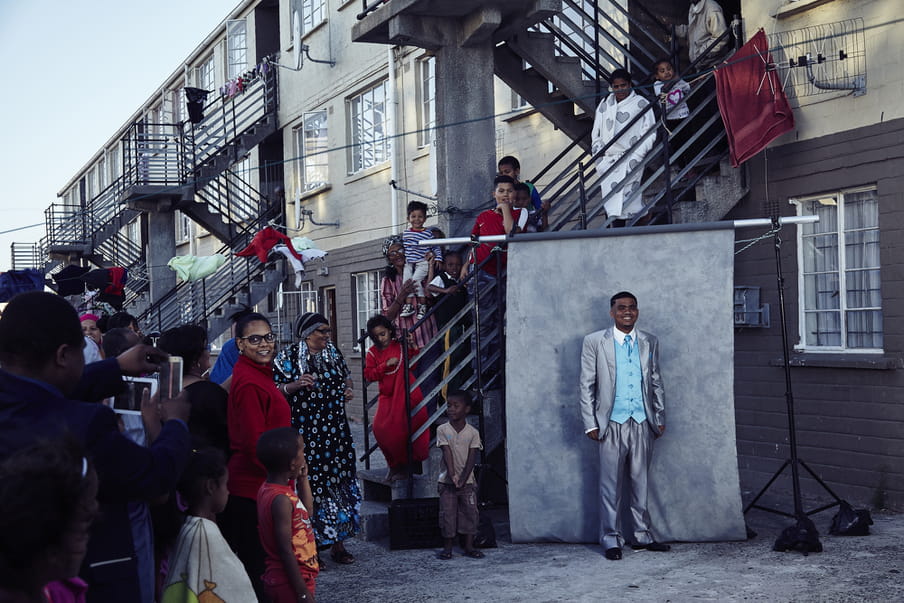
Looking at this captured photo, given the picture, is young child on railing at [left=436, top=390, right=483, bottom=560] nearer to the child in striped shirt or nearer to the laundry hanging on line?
the child in striped shirt

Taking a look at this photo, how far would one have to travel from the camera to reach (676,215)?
9.93 m

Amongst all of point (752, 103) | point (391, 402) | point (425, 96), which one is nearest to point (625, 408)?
point (391, 402)

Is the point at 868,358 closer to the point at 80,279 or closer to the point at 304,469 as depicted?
the point at 304,469

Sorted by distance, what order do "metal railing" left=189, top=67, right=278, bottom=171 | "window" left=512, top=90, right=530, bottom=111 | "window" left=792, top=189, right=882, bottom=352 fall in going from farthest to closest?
"metal railing" left=189, top=67, right=278, bottom=171, "window" left=512, top=90, right=530, bottom=111, "window" left=792, top=189, right=882, bottom=352

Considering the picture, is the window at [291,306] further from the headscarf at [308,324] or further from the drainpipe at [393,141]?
the headscarf at [308,324]

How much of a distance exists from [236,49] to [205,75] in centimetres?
310

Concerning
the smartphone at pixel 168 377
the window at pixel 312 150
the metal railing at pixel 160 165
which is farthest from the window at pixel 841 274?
the metal railing at pixel 160 165

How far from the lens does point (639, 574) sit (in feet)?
23.4

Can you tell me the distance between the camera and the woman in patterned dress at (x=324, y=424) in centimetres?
722

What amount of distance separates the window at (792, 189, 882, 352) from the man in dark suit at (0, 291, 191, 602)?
763cm

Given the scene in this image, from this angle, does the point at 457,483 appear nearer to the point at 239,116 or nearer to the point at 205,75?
the point at 239,116

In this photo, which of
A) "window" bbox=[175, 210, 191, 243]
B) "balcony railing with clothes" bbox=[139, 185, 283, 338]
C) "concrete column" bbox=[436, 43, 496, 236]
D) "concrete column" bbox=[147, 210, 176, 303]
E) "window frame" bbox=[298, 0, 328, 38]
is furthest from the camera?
"window" bbox=[175, 210, 191, 243]

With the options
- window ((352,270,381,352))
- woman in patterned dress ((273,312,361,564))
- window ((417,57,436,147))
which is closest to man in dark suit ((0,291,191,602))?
woman in patterned dress ((273,312,361,564))

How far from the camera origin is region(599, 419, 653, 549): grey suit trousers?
306 inches
